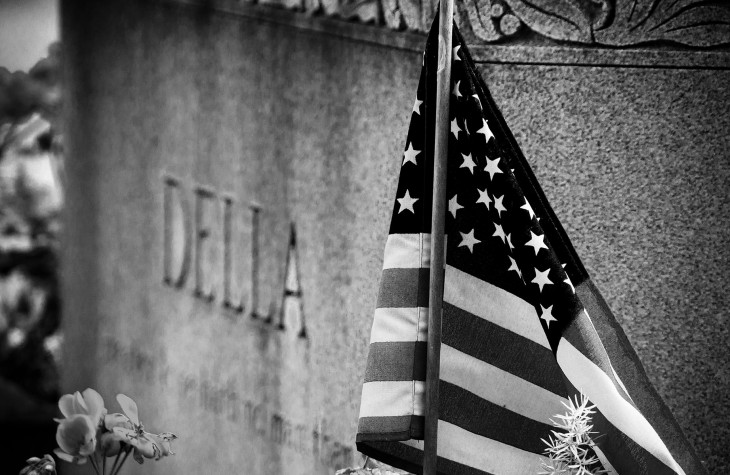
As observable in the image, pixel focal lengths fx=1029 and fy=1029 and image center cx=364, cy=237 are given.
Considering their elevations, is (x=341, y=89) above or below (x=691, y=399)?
above

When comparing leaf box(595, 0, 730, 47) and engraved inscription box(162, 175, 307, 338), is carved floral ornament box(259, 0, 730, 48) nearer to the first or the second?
leaf box(595, 0, 730, 47)

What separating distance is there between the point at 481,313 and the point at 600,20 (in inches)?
64.7

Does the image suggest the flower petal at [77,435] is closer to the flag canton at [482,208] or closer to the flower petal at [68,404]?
the flower petal at [68,404]

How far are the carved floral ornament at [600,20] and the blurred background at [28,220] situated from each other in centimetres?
876

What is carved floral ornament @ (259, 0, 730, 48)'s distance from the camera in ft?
16.1

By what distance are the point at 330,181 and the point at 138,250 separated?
2914mm

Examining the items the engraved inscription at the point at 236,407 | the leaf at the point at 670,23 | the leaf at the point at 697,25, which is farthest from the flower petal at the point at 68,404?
the leaf at the point at 697,25

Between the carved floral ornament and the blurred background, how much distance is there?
28.7 feet

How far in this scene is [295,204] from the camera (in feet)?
21.2

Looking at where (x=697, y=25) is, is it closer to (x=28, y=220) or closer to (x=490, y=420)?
(x=490, y=420)

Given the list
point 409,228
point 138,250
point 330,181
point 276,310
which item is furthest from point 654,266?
point 138,250

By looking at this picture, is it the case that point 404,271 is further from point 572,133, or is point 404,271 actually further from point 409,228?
point 572,133

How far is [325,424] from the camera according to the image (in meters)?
6.27

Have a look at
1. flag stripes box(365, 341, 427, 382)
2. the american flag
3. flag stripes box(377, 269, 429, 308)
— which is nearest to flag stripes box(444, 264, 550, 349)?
the american flag
